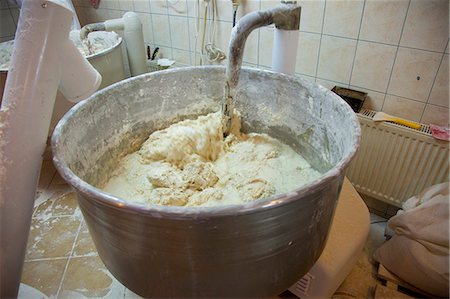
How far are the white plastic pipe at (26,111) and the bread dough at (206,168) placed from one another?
11.5 inches

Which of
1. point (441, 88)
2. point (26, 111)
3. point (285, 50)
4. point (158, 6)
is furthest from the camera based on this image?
point (158, 6)

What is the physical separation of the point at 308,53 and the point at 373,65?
0.28 metres

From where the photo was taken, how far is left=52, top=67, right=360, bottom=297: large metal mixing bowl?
1.64 ft

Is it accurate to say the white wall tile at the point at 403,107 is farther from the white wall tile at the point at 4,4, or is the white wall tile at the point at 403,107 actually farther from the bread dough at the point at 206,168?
the white wall tile at the point at 4,4

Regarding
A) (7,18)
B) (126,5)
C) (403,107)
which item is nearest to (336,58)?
(403,107)

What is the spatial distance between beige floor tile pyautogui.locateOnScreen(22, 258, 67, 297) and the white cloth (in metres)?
1.32

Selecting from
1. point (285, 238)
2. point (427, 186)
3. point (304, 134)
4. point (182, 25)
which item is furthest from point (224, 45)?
point (285, 238)

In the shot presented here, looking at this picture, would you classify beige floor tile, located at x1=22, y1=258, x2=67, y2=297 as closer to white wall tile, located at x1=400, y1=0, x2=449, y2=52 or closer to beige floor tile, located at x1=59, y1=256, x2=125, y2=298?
beige floor tile, located at x1=59, y1=256, x2=125, y2=298

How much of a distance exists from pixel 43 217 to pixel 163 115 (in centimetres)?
86

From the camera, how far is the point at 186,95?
1.11m

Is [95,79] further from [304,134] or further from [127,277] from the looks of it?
[304,134]

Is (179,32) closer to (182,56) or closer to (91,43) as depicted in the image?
(182,56)

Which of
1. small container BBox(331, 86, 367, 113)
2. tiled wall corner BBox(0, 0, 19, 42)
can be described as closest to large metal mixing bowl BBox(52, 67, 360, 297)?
small container BBox(331, 86, 367, 113)

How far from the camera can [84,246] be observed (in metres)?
1.33
